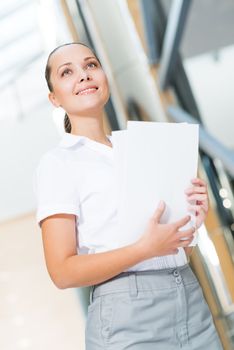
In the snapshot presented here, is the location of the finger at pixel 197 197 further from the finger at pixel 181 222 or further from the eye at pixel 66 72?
the eye at pixel 66 72

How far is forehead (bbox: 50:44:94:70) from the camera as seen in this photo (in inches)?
42.8

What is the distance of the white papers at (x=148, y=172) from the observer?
2.87 feet

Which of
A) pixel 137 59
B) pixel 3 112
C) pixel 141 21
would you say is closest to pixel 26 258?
pixel 137 59

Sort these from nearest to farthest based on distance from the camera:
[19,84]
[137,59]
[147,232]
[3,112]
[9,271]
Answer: [147,232]
[9,271]
[137,59]
[3,112]
[19,84]

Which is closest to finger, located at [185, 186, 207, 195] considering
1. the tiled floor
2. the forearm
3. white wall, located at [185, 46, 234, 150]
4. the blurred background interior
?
the forearm

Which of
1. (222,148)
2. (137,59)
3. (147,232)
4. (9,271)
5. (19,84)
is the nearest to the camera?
(147,232)

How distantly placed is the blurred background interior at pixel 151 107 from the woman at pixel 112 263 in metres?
0.64

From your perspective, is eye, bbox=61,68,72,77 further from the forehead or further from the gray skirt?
the gray skirt

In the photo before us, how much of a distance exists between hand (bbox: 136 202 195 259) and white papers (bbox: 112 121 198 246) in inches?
1.5

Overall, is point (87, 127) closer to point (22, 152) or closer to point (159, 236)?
point (159, 236)

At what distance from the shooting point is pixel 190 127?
90 cm

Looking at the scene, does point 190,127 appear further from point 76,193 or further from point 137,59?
point 137,59

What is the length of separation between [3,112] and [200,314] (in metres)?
6.38

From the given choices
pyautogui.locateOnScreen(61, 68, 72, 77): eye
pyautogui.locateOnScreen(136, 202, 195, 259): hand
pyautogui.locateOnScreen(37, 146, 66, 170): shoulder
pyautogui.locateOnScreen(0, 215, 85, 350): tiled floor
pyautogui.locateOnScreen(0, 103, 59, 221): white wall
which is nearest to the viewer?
pyautogui.locateOnScreen(136, 202, 195, 259): hand
